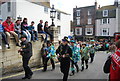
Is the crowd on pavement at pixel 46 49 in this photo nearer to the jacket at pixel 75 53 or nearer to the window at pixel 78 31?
the jacket at pixel 75 53

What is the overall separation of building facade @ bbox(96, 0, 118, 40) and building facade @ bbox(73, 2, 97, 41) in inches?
59.0

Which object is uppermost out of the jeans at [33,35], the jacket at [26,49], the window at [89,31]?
the window at [89,31]

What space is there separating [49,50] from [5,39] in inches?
95.6

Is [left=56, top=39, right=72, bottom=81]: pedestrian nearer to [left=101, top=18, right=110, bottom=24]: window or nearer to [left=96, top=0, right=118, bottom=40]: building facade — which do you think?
[left=96, top=0, right=118, bottom=40]: building facade

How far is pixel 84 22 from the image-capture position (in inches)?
1457

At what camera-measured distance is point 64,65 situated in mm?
4785

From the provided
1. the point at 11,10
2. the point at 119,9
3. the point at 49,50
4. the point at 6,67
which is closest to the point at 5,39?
the point at 6,67

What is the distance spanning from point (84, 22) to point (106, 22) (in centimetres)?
655

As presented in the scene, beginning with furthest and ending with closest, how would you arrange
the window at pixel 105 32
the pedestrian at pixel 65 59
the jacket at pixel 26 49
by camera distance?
the window at pixel 105 32
the jacket at pixel 26 49
the pedestrian at pixel 65 59

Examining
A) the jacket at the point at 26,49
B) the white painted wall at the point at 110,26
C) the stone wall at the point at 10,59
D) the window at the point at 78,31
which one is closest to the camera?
the jacket at the point at 26,49

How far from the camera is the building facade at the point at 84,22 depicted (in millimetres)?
35516

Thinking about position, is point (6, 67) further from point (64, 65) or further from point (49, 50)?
point (64, 65)

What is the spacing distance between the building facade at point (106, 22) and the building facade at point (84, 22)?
59.0 inches

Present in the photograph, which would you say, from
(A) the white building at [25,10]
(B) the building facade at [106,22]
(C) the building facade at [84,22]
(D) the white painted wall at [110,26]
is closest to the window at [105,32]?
(B) the building facade at [106,22]
